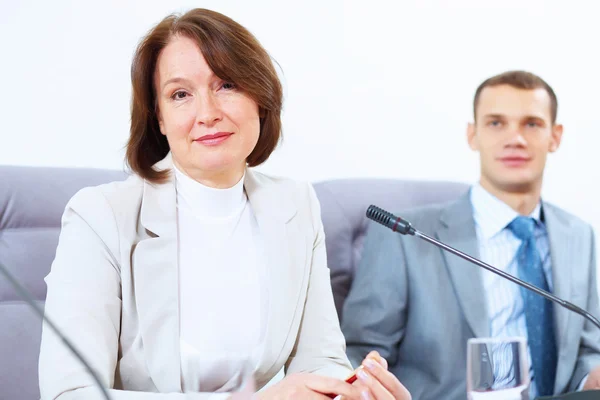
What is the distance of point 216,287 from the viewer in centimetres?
135

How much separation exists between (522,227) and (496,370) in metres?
0.92

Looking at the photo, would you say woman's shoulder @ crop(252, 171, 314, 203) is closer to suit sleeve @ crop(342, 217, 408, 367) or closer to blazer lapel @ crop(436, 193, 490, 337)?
suit sleeve @ crop(342, 217, 408, 367)

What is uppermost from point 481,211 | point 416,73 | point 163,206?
point 416,73

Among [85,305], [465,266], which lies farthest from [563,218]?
[85,305]

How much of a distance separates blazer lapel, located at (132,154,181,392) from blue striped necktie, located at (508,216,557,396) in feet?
2.96

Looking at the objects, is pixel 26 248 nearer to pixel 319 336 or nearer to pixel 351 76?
pixel 319 336

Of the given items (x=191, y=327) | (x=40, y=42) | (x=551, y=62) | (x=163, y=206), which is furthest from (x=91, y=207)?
(x=551, y=62)

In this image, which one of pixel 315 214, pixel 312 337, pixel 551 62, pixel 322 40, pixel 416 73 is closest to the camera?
pixel 312 337

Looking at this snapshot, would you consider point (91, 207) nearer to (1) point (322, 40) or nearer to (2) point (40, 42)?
(2) point (40, 42)

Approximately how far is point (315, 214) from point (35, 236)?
588 mm

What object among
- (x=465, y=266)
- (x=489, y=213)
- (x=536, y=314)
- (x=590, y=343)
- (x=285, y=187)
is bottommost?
(x=590, y=343)

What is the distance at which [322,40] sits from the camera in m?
2.05

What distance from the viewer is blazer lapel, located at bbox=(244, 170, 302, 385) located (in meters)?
1.35

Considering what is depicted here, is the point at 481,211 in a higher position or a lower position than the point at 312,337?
higher
